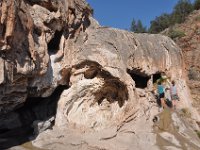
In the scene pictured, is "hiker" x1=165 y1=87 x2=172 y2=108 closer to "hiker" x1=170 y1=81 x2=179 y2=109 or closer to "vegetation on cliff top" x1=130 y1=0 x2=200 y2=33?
"hiker" x1=170 y1=81 x2=179 y2=109

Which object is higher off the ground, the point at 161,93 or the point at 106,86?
the point at 106,86

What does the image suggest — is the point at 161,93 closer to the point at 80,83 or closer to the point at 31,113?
the point at 80,83

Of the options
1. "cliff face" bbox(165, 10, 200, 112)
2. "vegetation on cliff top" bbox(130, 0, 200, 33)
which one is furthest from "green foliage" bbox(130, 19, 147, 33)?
"cliff face" bbox(165, 10, 200, 112)

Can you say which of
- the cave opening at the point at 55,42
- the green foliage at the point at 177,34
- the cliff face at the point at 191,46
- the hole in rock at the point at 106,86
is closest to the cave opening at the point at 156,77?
the hole in rock at the point at 106,86

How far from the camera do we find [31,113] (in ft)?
49.8

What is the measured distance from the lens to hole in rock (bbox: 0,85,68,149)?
13871mm

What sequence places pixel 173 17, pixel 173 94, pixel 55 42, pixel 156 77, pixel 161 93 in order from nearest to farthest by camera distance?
pixel 55 42 < pixel 161 93 < pixel 173 94 < pixel 156 77 < pixel 173 17

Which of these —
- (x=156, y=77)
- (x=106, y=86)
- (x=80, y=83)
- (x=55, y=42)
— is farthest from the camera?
(x=156, y=77)

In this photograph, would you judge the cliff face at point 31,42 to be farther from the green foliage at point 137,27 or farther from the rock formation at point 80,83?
the green foliage at point 137,27

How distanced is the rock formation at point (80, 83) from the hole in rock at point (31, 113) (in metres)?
0.04

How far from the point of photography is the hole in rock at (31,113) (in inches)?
546

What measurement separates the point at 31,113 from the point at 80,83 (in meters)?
2.36

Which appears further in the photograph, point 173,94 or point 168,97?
point 168,97

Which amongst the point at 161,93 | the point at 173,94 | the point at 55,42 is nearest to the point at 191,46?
the point at 173,94
